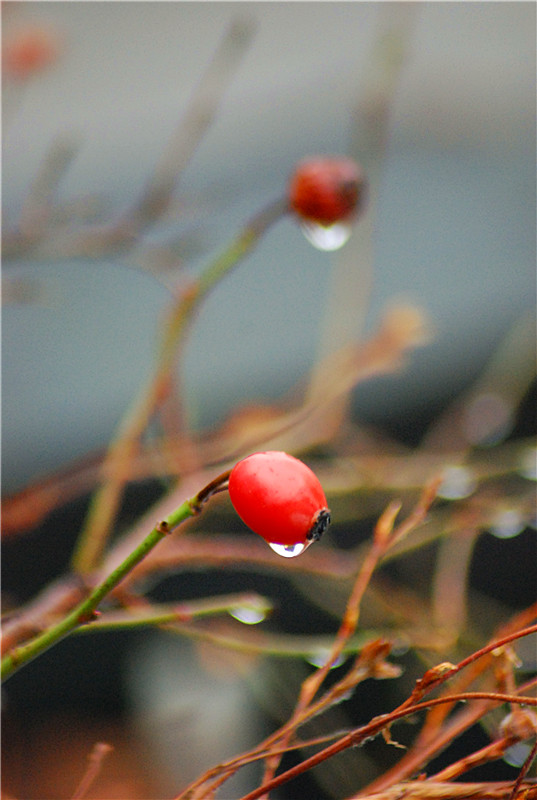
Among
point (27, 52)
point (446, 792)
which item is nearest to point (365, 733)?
point (446, 792)

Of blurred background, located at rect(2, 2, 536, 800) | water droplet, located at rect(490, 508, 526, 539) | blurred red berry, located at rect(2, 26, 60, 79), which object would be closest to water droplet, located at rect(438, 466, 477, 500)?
water droplet, located at rect(490, 508, 526, 539)

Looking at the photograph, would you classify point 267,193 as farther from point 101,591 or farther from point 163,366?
point 101,591

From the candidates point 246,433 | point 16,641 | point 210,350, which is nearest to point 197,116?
point 246,433

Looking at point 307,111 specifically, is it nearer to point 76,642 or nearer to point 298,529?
point 76,642

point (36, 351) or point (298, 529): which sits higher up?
point (36, 351)

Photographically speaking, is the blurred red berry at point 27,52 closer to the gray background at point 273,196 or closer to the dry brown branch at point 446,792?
the gray background at point 273,196
